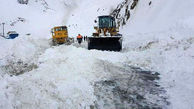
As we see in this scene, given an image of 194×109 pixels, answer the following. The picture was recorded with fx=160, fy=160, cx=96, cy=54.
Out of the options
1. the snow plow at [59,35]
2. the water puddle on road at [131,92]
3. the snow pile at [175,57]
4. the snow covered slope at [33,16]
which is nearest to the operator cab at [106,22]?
the snow pile at [175,57]

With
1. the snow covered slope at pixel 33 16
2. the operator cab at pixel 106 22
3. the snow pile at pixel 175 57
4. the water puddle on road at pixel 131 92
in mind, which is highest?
the snow covered slope at pixel 33 16

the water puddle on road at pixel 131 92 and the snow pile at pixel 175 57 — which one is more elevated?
the snow pile at pixel 175 57

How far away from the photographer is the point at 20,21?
80812 millimetres

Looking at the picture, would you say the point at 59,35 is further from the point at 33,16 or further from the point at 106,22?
the point at 33,16

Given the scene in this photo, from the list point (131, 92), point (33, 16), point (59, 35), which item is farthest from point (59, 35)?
point (33, 16)

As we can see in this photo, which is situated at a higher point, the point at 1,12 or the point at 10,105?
the point at 1,12

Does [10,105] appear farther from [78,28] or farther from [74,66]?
[78,28]

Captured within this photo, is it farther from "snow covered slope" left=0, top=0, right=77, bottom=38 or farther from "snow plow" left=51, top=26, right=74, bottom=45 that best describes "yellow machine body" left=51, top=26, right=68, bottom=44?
"snow covered slope" left=0, top=0, right=77, bottom=38

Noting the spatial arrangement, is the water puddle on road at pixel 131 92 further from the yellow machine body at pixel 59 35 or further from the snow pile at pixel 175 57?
the yellow machine body at pixel 59 35

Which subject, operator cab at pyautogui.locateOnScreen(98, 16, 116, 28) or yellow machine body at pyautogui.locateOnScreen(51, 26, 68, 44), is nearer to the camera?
operator cab at pyautogui.locateOnScreen(98, 16, 116, 28)

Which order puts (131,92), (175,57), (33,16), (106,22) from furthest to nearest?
(33,16)
(106,22)
(175,57)
(131,92)

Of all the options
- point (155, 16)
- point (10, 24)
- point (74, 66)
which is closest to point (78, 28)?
point (10, 24)

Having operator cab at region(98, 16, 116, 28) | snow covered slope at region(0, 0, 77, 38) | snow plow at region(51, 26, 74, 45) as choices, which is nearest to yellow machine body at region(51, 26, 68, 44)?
snow plow at region(51, 26, 74, 45)

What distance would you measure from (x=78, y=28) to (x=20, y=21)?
34.9 m
